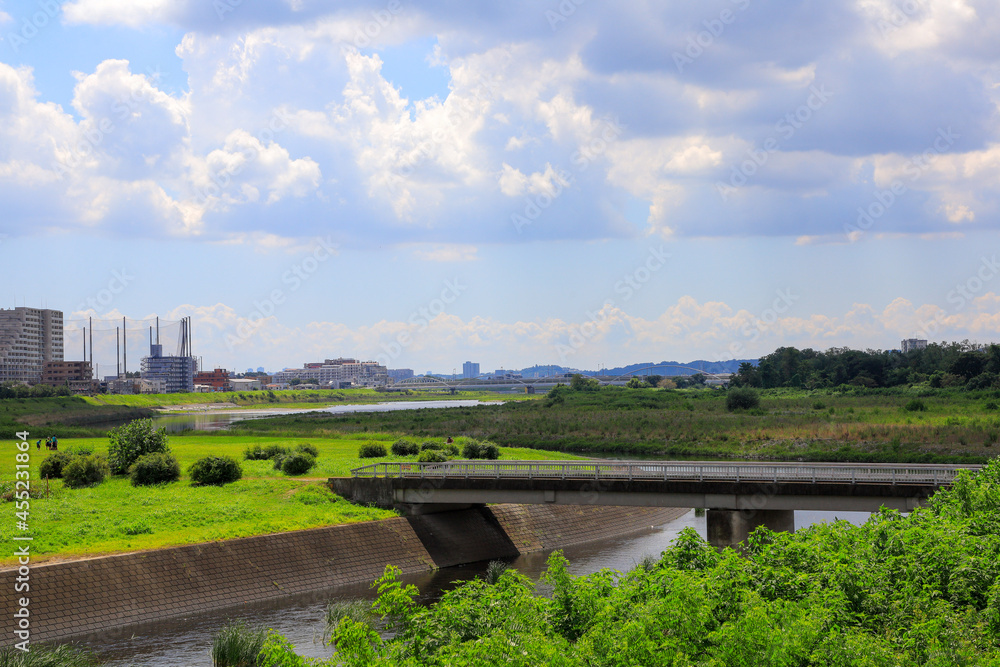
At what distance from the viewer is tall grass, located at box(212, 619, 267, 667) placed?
83.9ft

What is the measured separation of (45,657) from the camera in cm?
2406

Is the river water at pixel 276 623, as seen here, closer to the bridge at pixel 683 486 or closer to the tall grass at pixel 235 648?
the tall grass at pixel 235 648

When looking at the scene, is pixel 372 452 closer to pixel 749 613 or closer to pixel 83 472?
pixel 83 472

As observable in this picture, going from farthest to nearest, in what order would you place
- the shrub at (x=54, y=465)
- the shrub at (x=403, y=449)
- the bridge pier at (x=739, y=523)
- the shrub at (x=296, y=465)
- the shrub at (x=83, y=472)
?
the shrub at (x=403, y=449) → the shrub at (x=296, y=465) → the shrub at (x=54, y=465) → the shrub at (x=83, y=472) → the bridge pier at (x=739, y=523)

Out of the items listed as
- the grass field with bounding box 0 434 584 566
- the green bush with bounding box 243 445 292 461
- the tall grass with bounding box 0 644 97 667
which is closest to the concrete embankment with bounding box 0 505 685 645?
the grass field with bounding box 0 434 584 566

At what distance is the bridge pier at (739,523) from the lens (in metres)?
37.6

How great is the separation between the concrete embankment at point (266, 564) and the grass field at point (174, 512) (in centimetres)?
113

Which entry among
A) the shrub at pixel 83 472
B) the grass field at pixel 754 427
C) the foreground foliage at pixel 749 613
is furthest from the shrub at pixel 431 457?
the grass field at pixel 754 427

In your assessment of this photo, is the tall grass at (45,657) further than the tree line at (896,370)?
No

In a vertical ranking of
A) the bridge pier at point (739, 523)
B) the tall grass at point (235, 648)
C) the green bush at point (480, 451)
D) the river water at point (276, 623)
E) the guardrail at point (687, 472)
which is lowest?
the river water at point (276, 623)

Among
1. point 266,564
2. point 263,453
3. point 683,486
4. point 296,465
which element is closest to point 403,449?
point 263,453

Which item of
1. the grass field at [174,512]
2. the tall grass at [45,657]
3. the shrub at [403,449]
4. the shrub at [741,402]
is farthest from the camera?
the shrub at [741,402]

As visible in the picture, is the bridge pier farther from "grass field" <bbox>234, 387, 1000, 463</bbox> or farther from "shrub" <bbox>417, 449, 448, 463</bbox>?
"grass field" <bbox>234, 387, 1000, 463</bbox>

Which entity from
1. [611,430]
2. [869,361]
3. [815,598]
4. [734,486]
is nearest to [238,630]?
[815,598]
